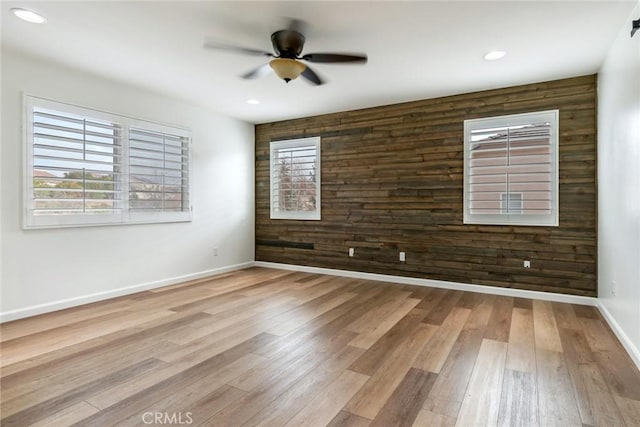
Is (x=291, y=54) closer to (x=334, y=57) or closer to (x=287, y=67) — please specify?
(x=287, y=67)

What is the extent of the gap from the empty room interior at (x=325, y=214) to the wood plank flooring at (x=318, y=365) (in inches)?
0.8

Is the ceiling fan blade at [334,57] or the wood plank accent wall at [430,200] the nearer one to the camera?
the ceiling fan blade at [334,57]

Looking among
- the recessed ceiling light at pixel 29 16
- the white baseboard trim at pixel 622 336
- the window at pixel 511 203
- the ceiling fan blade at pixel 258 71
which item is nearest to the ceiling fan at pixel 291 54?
the ceiling fan blade at pixel 258 71

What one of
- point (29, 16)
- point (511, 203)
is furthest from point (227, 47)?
point (511, 203)

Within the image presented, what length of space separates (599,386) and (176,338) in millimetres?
3100

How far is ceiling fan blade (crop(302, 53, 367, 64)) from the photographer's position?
2.84 metres

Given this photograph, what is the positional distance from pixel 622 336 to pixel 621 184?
1.28 m

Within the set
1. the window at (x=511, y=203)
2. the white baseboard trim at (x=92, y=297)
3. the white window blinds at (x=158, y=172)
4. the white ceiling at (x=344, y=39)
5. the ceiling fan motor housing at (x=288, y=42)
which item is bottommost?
the white baseboard trim at (x=92, y=297)

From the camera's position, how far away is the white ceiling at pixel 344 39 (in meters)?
2.55

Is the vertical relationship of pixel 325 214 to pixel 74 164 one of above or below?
below

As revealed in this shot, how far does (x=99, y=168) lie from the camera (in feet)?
13.1

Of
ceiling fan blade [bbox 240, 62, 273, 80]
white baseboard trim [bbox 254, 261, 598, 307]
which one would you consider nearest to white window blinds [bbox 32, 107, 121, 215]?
ceiling fan blade [bbox 240, 62, 273, 80]

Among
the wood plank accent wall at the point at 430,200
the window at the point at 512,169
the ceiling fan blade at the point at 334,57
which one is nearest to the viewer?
the ceiling fan blade at the point at 334,57

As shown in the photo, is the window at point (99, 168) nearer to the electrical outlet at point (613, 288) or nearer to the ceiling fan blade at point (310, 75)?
the ceiling fan blade at point (310, 75)
